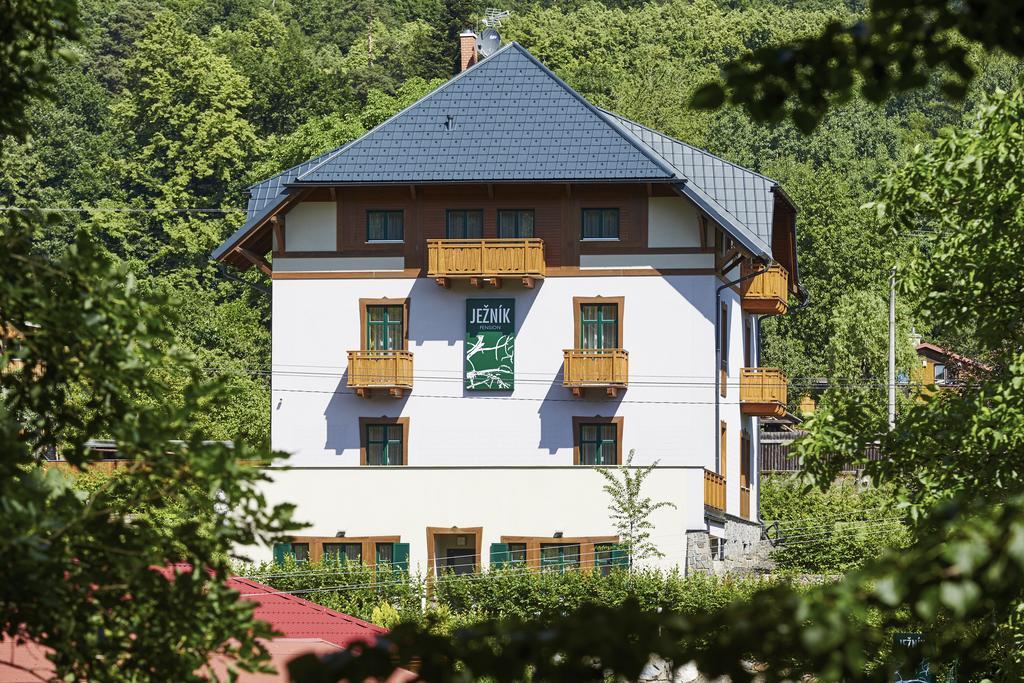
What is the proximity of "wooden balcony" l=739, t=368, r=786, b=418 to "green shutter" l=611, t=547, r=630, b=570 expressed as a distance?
27.9 feet

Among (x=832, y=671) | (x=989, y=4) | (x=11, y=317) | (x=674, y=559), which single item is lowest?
(x=674, y=559)

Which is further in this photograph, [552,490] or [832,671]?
[552,490]

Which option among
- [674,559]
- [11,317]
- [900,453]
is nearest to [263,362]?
[674,559]

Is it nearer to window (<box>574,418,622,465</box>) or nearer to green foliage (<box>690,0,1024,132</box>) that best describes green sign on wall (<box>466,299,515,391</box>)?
window (<box>574,418,622,465</box>)

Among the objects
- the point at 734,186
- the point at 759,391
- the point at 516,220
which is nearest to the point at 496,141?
the point at 516,220

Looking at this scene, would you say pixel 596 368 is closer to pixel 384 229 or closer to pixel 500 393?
pixel 500 393

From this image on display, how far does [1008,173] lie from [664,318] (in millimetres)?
27491

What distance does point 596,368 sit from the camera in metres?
41.2

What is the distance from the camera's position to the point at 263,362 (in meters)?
70.4

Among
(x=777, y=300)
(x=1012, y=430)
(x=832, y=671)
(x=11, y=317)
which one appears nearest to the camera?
(x=832, y=671)

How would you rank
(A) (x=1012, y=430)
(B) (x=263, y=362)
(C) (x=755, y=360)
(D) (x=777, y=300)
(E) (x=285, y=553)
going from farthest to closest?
(B) (x=263, y=362) < (C) (x=755, y=360) < (D) (x=777, y=300) < (E) (x=285, y=553) < (A) (x=1012, y=430)

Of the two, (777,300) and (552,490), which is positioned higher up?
(777,300)

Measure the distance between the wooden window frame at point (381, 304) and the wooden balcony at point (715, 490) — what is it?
776 cm

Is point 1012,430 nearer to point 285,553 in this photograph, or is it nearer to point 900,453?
point 900,453
